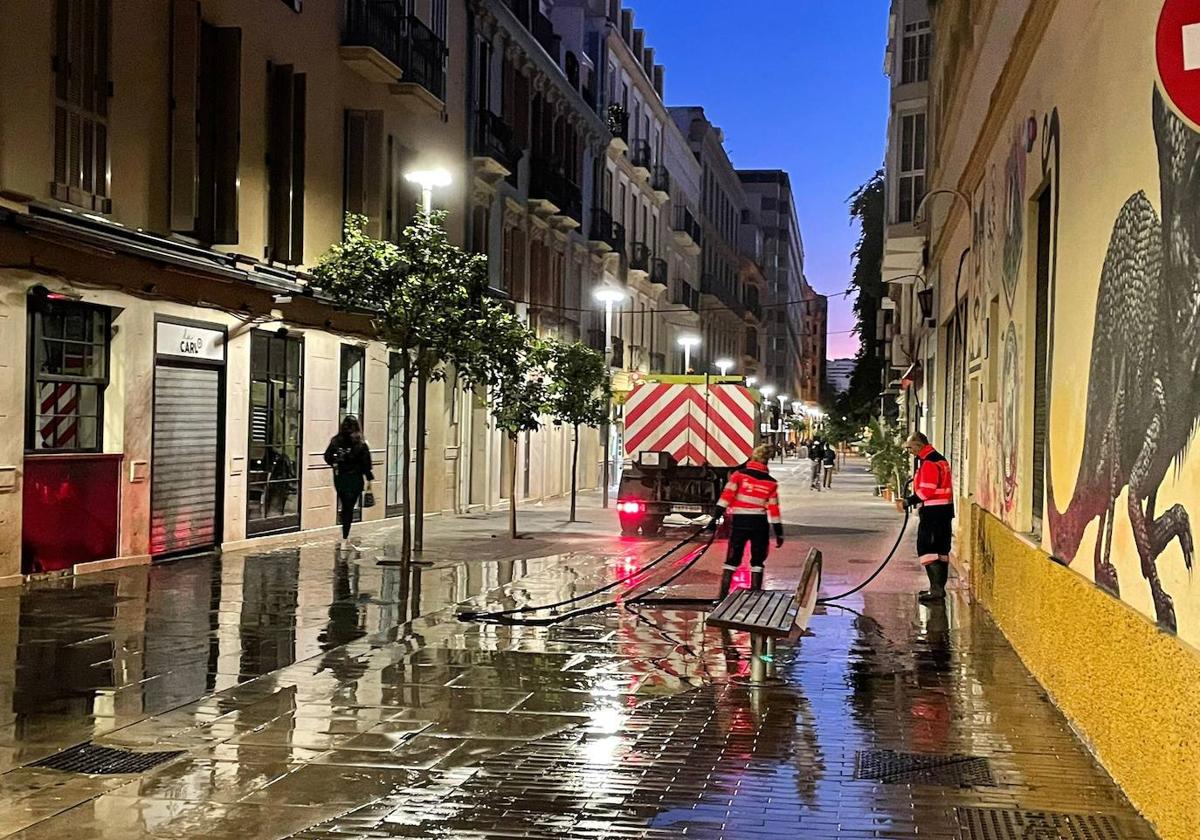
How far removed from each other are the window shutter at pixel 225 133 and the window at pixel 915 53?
778 inches

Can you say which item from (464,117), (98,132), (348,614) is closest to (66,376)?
(98,132)

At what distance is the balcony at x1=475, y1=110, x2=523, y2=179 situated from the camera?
30344 millimetres

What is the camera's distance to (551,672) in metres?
10.0

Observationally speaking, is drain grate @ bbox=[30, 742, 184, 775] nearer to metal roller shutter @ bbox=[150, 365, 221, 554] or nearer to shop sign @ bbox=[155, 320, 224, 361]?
metal roller shutter @ bbox=[150, 365, 221, 554]

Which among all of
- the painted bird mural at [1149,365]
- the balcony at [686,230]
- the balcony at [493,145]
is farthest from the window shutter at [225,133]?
the balcony at [686,230]

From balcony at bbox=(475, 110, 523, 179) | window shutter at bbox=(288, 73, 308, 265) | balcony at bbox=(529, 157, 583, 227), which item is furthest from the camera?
balcony at bbox=(529, 157, 583, 227)

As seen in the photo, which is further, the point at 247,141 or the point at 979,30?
the point at 247,141

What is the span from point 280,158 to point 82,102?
4.81m

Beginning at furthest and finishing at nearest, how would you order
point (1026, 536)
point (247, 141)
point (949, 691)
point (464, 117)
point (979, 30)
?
1. point (464, 117)
2. point (247, 141)
3. point (979, 30)
4. point (1026, 536)
5. point (949, 691)

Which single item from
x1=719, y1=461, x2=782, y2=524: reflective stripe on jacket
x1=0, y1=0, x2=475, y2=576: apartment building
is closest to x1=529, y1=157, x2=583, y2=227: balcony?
x1=0, y1=0, x2=475, y2=576: apartment building

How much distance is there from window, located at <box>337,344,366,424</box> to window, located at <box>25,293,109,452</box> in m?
7.03

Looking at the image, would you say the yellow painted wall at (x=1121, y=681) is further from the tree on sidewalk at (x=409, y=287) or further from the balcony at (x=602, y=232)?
the balcony at (x=602, y=232)

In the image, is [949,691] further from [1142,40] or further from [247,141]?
[247,141]

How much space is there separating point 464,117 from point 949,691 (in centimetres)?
2219
